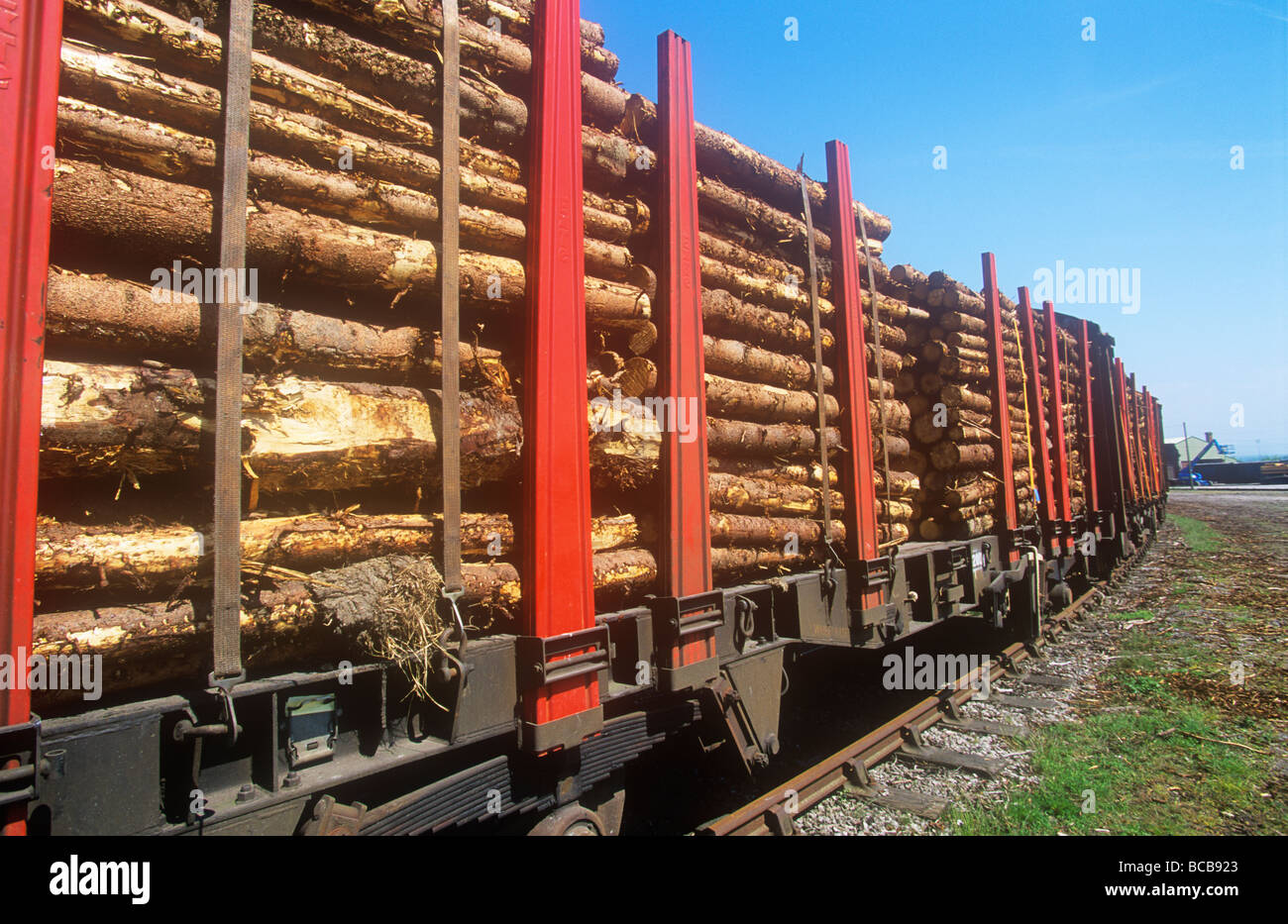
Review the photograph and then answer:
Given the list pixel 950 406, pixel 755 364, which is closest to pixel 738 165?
pixel 755 364

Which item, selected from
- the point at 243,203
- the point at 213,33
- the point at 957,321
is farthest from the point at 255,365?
the point at 957,321

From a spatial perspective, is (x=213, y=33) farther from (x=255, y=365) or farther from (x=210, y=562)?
(x=210, y=562)

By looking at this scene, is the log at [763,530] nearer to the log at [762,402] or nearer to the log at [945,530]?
the log at [762,402]

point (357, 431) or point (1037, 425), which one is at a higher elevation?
point (1037, 425)

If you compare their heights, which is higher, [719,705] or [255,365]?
[255,365]

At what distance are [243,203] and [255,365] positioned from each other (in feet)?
1.31

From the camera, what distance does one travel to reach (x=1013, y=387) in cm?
809

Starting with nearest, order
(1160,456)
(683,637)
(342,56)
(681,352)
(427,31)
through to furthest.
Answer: (342,56) → (427,31) → (683,637) → (681,352) → (1160,456)

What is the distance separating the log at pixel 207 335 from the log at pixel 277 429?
0.06 metres

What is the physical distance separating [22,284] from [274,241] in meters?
0.57

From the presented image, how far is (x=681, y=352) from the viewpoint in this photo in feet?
9.54

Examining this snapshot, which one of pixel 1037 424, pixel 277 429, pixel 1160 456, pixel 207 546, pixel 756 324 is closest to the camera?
pixel 207 546

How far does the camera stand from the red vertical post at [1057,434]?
8844 mm

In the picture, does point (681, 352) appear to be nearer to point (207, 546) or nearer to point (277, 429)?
point (277, 429)
